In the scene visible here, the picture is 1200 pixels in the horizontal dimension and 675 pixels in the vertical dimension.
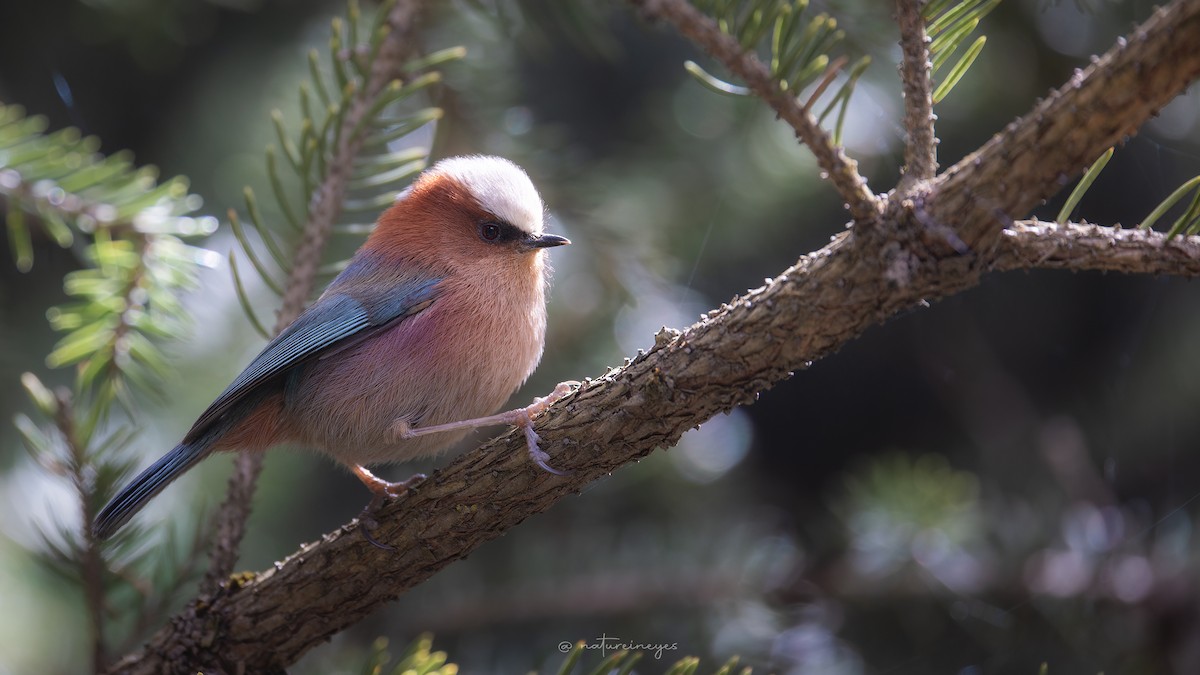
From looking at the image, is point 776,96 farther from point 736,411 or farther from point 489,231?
point 736,411

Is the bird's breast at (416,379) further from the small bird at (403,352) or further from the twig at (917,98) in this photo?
the twig at (917,98)

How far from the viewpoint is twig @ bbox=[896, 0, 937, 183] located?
163 centimetres

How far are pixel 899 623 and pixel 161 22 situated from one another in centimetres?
355

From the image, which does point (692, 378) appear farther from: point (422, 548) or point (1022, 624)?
point (1022, 624)

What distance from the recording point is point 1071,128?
55.3 inches

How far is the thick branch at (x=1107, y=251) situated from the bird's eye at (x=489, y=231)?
1.95 metres

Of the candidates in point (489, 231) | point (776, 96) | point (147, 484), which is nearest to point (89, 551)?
point (147, 484)

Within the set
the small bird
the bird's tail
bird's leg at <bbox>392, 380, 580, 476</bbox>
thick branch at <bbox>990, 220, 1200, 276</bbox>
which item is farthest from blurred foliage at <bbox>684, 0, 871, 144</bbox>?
the bird's tail

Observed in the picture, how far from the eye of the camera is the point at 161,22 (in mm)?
3557

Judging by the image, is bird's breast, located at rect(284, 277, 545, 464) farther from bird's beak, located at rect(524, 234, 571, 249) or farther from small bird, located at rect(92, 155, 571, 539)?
bird's beak, located at rect(524, 234, 571, 249)

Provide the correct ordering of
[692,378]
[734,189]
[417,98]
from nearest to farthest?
[692,378] → [417,98] → [734,189]

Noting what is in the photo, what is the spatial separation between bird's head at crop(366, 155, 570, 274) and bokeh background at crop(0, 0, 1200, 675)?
1.10 ft

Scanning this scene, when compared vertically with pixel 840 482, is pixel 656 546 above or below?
below

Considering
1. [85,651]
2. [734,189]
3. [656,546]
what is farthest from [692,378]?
[85,651]
